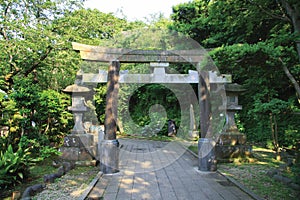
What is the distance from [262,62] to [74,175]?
4882mm

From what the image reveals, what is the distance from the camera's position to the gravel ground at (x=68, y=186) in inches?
143

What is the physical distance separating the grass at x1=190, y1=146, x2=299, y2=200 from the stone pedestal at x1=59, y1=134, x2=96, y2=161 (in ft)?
11.6

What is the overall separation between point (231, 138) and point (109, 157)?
11.7 feet

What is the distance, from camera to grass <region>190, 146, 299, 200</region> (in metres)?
3.61

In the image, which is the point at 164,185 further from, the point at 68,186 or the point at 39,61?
the point at 39,61

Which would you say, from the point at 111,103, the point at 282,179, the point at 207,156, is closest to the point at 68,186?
the point at 111,103

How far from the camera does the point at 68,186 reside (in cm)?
418

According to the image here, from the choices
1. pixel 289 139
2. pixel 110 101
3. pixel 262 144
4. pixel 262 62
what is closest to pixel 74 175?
pixel 110 101

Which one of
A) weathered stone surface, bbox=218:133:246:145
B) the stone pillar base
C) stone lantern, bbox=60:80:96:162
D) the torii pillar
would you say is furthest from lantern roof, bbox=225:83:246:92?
the stone pillar base

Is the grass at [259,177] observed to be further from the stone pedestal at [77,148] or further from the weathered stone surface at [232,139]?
the stone pedestal at [77,148]

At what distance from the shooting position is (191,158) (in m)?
6.84

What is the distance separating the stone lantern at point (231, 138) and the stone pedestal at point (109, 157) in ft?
9.53

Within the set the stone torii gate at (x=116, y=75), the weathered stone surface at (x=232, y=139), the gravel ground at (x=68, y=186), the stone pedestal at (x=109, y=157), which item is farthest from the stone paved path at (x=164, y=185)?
the weathered stone surface at (x=232, y=139)

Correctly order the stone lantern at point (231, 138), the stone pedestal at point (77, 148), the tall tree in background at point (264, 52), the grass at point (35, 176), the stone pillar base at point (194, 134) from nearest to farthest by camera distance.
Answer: the grass at point (35, 176), the tall tree in background at point (264, 52), the stone pedestal at point (77, 148), the stone lantern at point (231, 138), the stone pillar base at point (194, 134)
